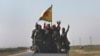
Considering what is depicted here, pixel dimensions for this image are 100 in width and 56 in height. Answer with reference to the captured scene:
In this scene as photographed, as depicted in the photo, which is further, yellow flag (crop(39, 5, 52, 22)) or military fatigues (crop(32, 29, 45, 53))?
yellow flag (crop(39, 5, 52, 22))

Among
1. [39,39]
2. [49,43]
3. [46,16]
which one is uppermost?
[46,16]

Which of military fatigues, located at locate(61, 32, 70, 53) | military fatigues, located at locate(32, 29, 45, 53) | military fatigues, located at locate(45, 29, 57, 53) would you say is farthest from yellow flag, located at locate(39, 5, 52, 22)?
military fatigues, located at locate(61, 32, 70, 53)

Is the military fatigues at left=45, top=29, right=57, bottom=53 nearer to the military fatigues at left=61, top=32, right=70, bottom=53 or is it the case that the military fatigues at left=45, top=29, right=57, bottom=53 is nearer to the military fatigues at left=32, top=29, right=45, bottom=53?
the military fatigues at left=32, top=29, right=45, bottom=53

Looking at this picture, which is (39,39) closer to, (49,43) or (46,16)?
(49,43)

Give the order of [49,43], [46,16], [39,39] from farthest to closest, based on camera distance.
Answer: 1. [46,16]
2. [49,43]
3. [39,39]

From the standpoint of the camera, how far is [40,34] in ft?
47.5

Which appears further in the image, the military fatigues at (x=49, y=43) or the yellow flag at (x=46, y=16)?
the yellow flag at (x=46, y=16)

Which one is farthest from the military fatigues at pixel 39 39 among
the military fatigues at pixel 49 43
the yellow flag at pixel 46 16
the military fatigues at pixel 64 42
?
the yellow flag at pixel 46 16

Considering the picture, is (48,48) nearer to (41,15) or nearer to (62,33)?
(62,33)

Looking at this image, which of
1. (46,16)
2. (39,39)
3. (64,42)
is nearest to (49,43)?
(39,39)

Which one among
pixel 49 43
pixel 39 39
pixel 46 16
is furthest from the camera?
pixel 46 16

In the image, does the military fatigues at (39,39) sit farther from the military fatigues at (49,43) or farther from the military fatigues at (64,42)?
the military fatigues at (64,42)

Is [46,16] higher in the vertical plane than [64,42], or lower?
higher

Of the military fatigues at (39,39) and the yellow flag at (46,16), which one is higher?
the yellow flag at (46,16)
